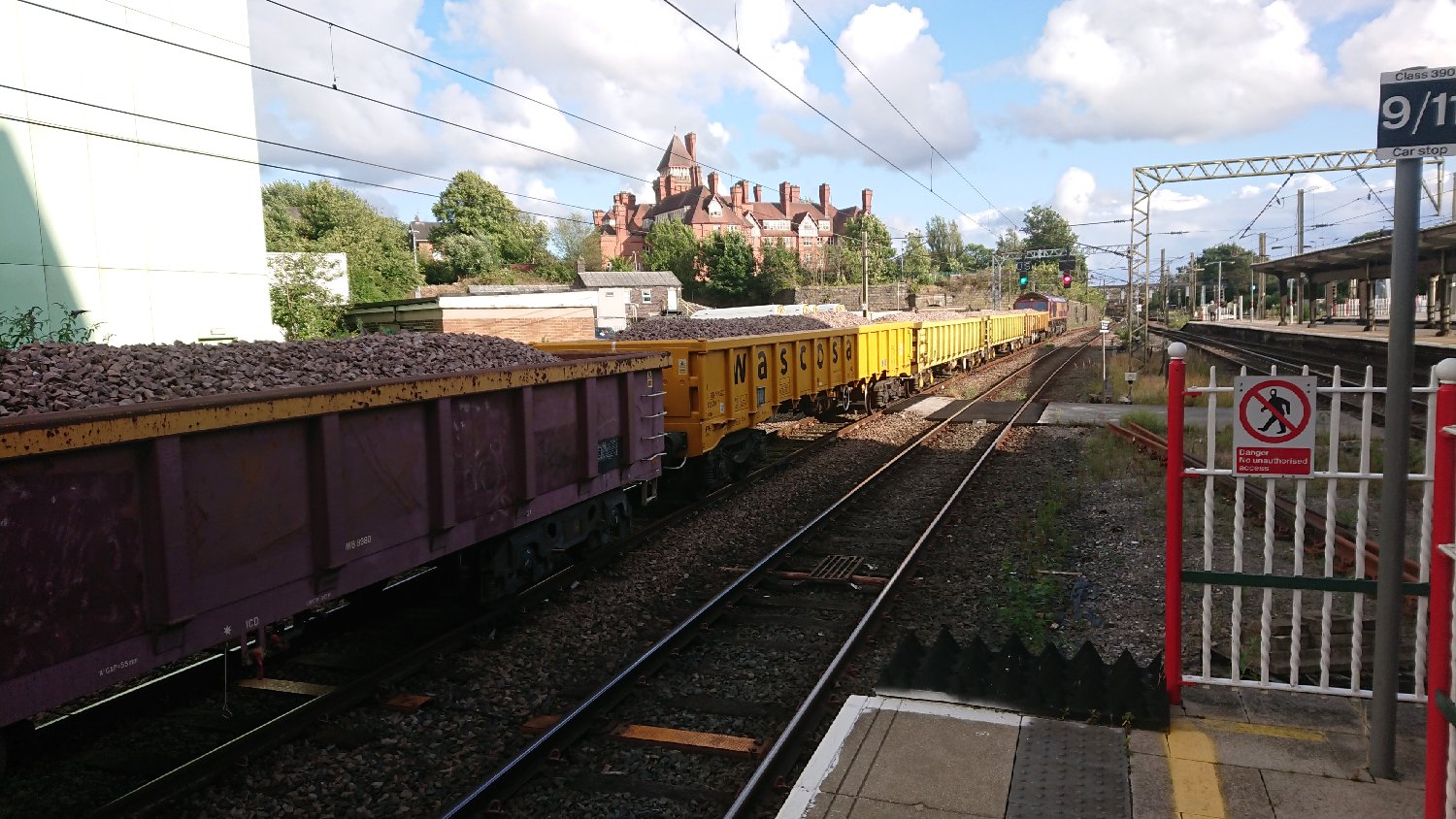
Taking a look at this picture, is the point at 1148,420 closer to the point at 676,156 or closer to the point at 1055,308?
the point at 1055,308

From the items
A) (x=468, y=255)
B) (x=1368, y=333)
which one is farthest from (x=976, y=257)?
(x=1368, y=333)

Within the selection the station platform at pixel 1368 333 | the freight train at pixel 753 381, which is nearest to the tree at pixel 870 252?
the station platform at pixel 1368 333

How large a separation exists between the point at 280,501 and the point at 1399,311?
5.20m

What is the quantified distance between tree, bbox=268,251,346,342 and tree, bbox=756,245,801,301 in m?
46.5

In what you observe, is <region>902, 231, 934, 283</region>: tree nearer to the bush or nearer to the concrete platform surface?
the concrete platform surface

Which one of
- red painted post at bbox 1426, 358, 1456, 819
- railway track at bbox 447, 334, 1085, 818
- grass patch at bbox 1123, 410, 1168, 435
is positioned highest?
red painted post at bbox 1426, 358, 1456, 819

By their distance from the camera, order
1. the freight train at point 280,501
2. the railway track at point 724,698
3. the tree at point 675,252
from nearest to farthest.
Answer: the freight train at point 280,501 → the railway track at point 724,698 → the tree at point 675,252

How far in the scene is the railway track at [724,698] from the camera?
4.54 metres

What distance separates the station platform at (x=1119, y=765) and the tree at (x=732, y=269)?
256 feet

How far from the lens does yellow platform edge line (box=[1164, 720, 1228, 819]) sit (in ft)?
11.3

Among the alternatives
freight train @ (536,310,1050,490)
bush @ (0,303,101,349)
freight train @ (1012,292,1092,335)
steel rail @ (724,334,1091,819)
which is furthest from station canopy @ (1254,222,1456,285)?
bush @ (0,303,101,349)

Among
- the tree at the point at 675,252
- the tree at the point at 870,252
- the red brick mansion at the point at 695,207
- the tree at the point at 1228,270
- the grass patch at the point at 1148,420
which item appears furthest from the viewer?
the red brick mansion at the point at 695,207

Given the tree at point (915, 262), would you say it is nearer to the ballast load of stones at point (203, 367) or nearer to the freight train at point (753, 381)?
the freight train at point (753, 381)

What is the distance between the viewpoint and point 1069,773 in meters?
3.76
